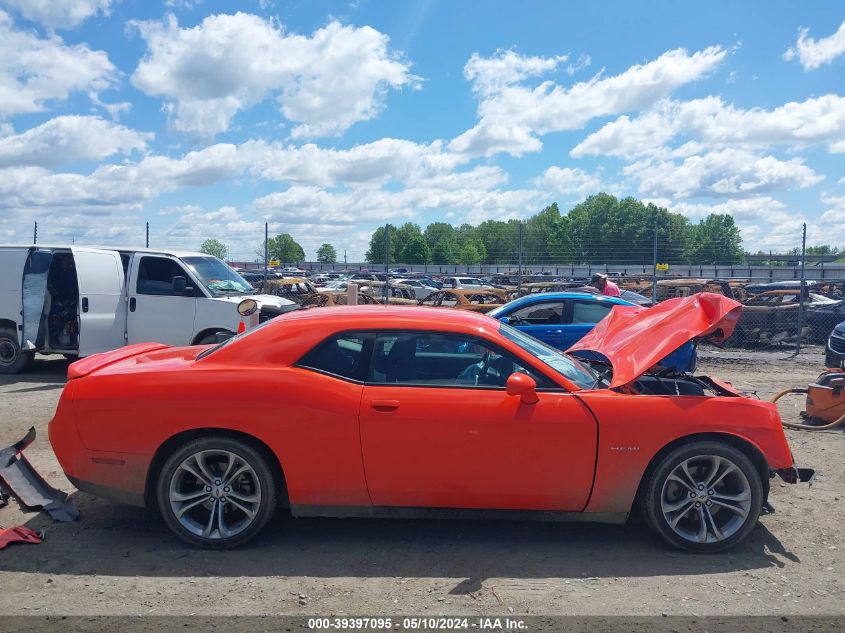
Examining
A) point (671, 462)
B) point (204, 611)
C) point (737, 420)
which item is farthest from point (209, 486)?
point (737, 420)

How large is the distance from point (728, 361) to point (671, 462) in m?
10.1

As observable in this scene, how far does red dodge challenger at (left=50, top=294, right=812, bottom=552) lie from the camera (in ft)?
13.5

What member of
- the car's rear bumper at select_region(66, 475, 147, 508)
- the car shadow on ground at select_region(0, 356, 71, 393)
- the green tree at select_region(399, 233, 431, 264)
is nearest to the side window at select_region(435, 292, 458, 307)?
the car shadow on ground at select_region(0, 356, 71, 393)

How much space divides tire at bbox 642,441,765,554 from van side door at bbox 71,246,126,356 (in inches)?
337

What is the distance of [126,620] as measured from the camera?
3416mm

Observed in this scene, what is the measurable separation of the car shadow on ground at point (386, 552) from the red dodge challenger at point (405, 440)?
17 cm

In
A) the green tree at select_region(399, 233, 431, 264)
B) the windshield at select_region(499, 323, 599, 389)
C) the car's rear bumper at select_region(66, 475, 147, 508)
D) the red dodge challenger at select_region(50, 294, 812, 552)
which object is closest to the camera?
the red dodge challenger at select_region(50, 294, 812, 552)

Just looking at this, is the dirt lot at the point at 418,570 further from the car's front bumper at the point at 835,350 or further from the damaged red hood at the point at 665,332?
the car's front bumper at the point at 835,350

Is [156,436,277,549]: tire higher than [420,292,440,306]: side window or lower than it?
lower

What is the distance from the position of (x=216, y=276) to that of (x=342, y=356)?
7083 millimetres

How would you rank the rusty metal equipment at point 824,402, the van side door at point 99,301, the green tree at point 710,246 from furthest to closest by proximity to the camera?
the green tree at point 710,246
the van side door at point 99,301
the rusty metal equipment at point 824,402

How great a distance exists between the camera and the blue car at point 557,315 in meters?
9.68

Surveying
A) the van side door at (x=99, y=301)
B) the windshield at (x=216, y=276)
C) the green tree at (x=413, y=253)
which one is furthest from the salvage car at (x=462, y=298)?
the green tree at (x=413, y=253)

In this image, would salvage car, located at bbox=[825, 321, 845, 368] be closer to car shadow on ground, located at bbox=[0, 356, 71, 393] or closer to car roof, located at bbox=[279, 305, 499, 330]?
car roof, located at bbox=[279, 305, 499, 330]
